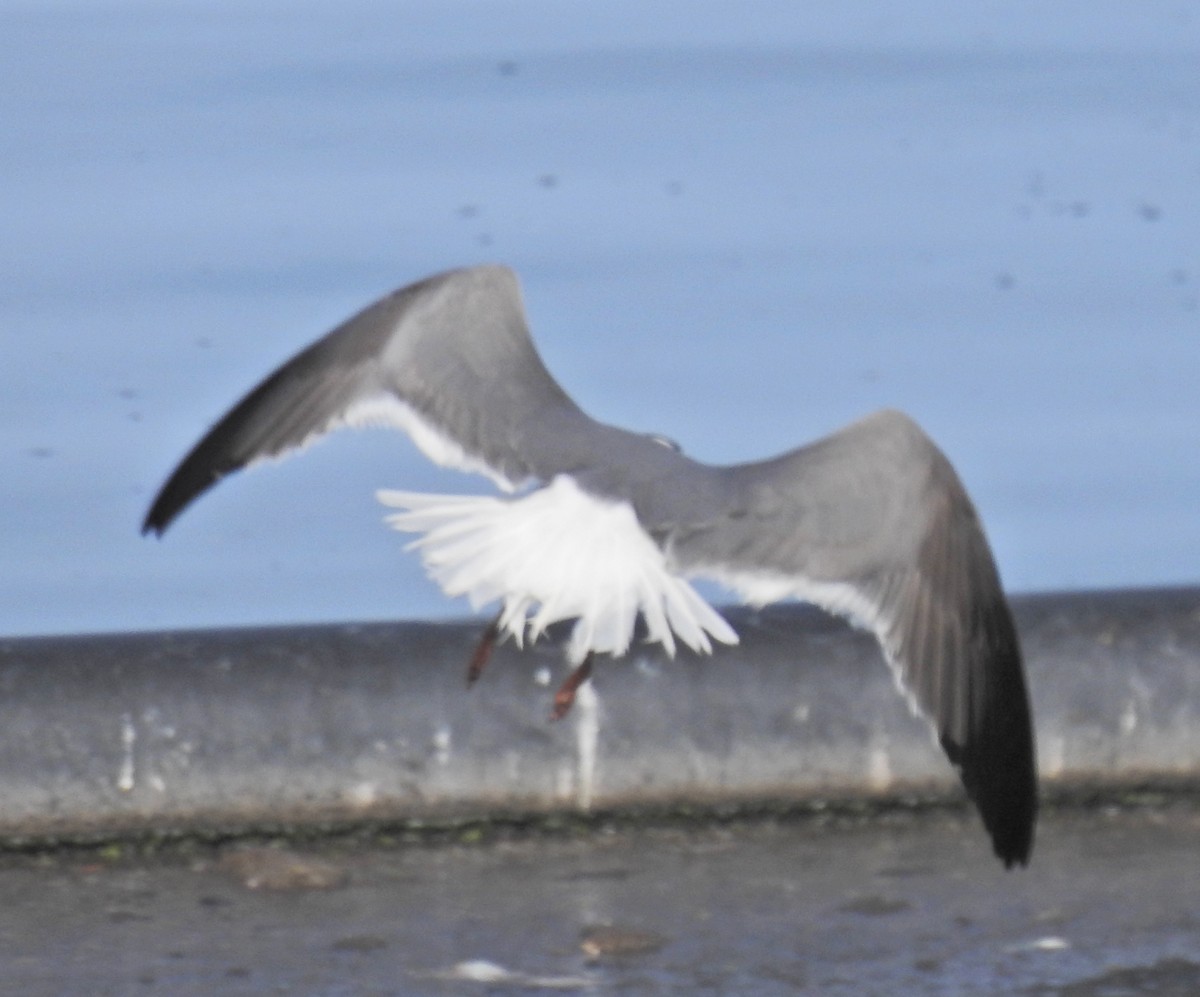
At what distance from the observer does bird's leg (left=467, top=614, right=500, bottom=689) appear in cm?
478

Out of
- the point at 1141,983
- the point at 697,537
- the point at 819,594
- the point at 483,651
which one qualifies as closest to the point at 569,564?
the point at 697,537

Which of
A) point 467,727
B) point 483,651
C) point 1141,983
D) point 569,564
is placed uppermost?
point 569,564

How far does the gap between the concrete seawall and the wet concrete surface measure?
8 cm

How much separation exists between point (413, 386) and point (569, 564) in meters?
0.79

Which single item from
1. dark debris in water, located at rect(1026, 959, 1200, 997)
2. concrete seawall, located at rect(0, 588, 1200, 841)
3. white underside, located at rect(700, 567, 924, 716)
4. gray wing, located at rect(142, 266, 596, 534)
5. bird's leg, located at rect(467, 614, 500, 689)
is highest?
gray wing, located at rect(142, 266, 596, 534)

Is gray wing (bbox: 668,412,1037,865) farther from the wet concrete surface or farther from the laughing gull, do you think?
the wet concrete surface

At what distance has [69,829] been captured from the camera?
4.79 metres

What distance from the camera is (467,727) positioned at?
16.0 ft

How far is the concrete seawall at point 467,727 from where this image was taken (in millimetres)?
4809

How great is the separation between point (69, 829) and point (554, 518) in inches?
41.1

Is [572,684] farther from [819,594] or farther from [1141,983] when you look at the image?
[1141,983]

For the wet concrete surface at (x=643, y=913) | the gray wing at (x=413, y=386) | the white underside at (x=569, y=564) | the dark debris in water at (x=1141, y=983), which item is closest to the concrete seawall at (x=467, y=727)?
the wet concrete surface at (x=643, y=913)

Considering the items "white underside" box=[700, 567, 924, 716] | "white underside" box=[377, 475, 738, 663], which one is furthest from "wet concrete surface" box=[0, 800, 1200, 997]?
"white underside" box=[377, 475, 738, 663]

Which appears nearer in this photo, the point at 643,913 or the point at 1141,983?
the point at 1141,983
